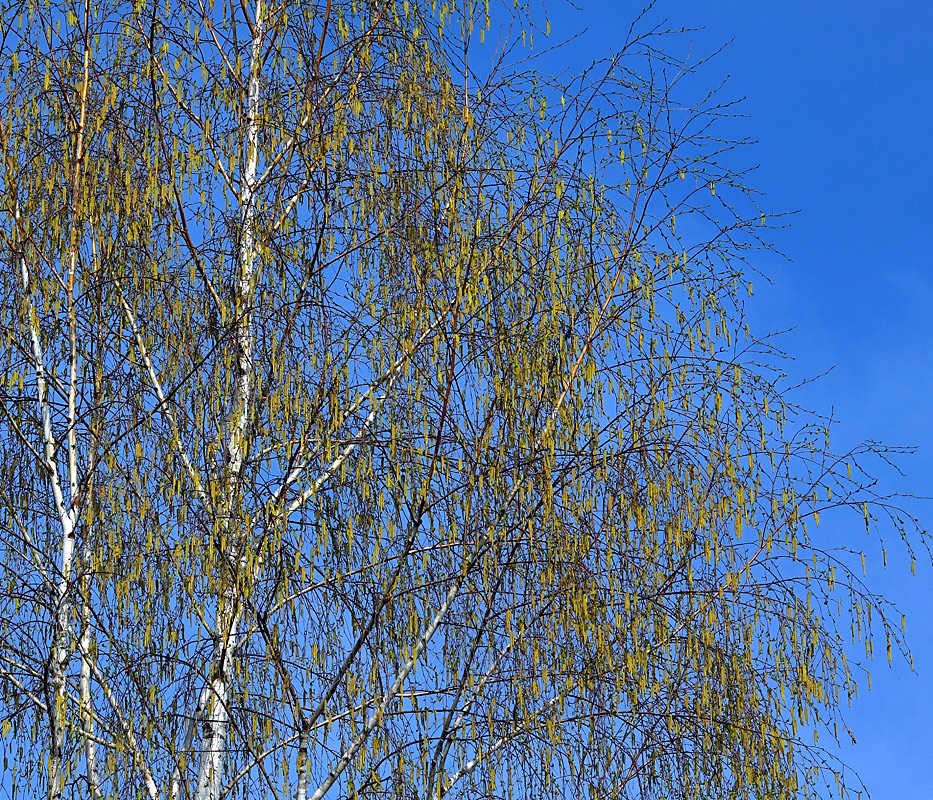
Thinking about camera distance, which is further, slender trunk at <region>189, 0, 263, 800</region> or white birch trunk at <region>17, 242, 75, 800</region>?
white birch trunk at <region>17, 242, 75, 800</region>

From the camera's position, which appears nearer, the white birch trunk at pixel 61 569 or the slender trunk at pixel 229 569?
the slender trunk at pixel 229 569

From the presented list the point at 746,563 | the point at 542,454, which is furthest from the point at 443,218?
the point at 746,563

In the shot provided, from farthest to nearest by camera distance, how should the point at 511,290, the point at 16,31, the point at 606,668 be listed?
1. the point at 16,31
2. the point at 511,290
3. the point at 606,668

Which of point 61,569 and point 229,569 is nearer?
point 229,569

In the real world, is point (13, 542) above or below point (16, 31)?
below

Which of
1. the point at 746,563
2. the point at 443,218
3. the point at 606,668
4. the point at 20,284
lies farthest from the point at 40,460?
the point at 746,563

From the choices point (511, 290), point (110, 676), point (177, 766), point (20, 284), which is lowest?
point (177, 766)

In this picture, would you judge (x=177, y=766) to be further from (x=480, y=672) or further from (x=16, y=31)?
(x=16, y=31)

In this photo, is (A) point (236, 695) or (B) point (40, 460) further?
(B) point (40, 460)

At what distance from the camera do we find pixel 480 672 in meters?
4.54

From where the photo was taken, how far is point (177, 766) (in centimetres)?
446

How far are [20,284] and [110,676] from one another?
1972 mm

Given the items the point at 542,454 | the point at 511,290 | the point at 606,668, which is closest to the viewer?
the point at 606,668

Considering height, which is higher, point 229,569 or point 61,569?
point 61,569
